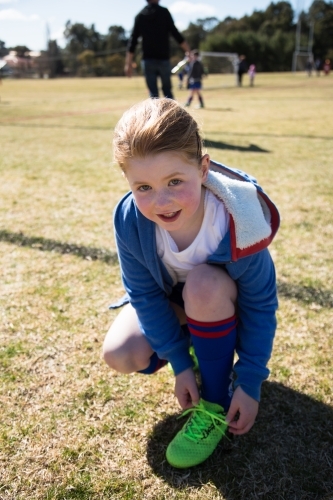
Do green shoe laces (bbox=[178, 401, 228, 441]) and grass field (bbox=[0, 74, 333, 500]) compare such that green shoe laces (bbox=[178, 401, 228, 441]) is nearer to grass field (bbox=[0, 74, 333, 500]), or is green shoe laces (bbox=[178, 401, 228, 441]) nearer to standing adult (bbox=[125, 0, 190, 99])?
grass field (bbox=[0, 74, 333, 500])

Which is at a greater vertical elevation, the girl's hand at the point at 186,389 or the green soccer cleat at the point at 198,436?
the girl's hand at the point at 186,389

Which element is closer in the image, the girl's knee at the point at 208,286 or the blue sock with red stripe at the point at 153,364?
the girl's knee at the point at 208,286

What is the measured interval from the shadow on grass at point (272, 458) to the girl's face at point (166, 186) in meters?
0.68

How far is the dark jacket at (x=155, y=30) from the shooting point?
234 inches

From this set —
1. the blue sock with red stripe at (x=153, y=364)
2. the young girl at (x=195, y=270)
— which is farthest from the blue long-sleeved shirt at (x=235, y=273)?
the blue sock with red stripe at (x=153, y=364)

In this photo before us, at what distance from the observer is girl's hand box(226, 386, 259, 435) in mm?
1378

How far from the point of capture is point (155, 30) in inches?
239

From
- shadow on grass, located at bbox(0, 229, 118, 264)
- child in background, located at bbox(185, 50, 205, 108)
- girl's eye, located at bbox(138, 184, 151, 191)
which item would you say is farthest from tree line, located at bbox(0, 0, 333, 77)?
girl's eye, located at bbox(138, 184, 151, 191)

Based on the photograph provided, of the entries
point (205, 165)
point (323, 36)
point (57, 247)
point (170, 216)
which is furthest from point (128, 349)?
point (323, 36)

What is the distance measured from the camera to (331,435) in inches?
57.4

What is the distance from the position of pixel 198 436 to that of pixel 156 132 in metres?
0.87

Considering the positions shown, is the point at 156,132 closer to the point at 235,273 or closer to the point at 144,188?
the point at 144,188

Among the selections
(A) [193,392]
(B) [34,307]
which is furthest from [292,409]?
(B) [34,307]

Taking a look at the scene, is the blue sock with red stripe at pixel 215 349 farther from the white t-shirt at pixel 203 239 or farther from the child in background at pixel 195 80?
the child in background at pixel 195 80
